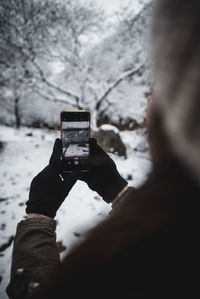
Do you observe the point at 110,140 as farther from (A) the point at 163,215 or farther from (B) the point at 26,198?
(A) the point at 163,215

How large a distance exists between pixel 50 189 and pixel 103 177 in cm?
50

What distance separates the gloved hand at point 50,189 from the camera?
129 cm

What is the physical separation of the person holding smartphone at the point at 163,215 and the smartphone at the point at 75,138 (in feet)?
4.07

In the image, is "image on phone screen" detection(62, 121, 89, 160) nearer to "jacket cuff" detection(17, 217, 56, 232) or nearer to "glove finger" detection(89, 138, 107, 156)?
"glove finger" detection(89, 138, 107, 156)

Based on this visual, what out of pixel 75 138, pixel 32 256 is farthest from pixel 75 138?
pixel 32 256

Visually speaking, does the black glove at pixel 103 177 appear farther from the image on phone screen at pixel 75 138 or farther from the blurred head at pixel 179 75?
the blurred head at pixel 179 75

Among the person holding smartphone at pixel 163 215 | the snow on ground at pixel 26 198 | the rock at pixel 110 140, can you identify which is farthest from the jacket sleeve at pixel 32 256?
the rock at pixel 110 140

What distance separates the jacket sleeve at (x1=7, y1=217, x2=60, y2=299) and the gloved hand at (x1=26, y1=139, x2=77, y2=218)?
0.15m

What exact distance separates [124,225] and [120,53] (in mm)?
9815

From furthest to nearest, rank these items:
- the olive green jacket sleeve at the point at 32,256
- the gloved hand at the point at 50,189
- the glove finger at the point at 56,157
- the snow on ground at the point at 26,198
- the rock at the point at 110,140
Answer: the rock at the point at 110,140 → the snow on ground at the point at 26,198 → the glove finger at the point at 56,157 → the gloved hand at the point at 50,189 → the olive green jacket sleeve at the point at 32,256

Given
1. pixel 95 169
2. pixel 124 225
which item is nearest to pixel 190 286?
pixel 124 225

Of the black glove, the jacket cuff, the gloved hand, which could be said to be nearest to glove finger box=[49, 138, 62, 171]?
the gloved hand

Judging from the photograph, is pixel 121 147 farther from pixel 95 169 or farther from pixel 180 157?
pixel 180 157

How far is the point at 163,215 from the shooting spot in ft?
1.64
